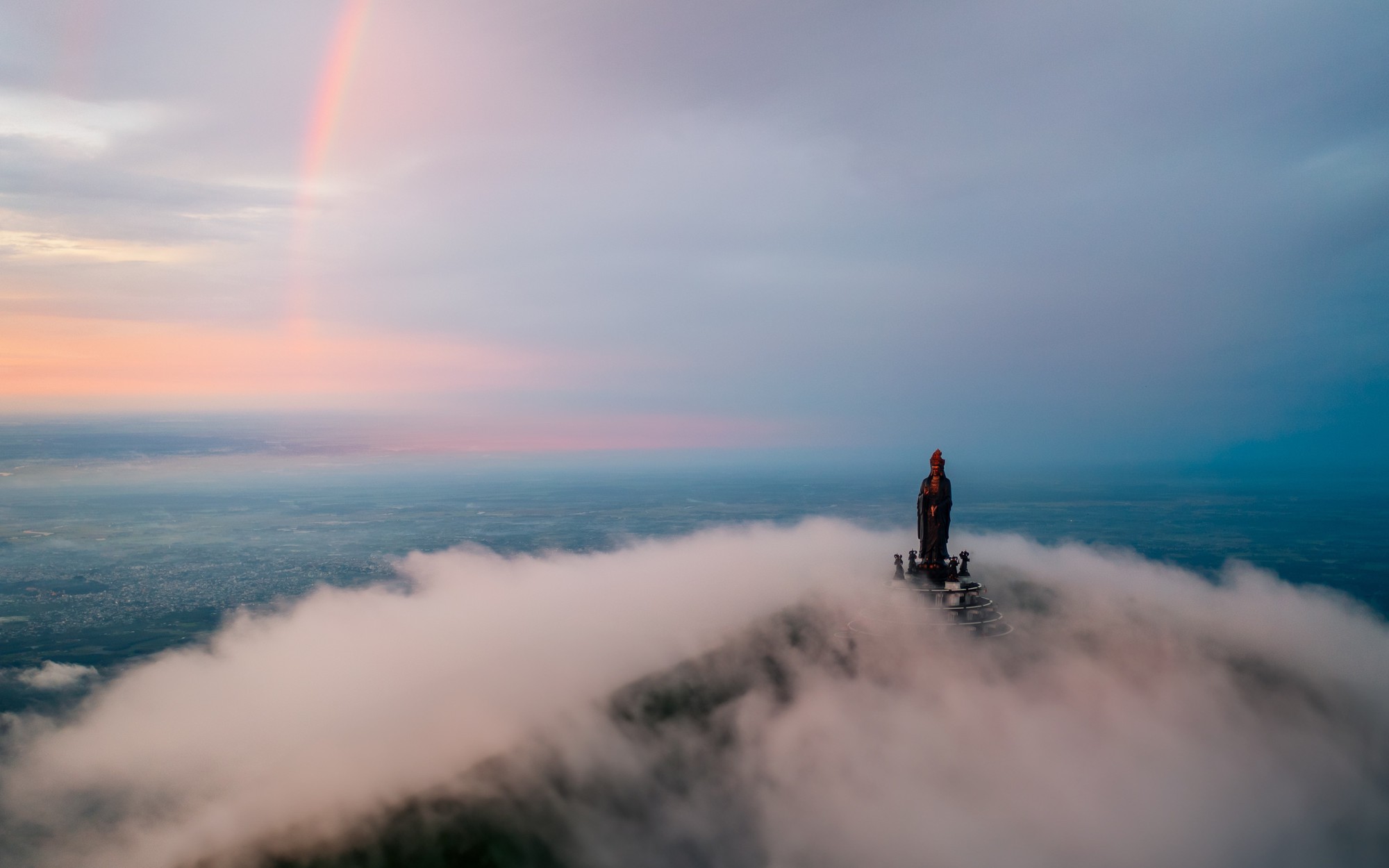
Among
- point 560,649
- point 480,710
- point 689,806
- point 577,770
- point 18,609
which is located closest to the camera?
point 689,806

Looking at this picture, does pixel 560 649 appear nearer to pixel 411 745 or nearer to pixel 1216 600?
pixel 411 745

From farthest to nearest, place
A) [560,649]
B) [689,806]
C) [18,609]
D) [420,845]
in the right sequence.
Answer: [18,609] < [560,649] < [689,806] < [420,845]

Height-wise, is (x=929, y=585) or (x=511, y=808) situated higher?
(x=929, y=585)

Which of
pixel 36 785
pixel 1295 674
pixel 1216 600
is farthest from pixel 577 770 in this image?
pixel 1216 600

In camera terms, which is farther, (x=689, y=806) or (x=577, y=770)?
(x=577, y=770)
